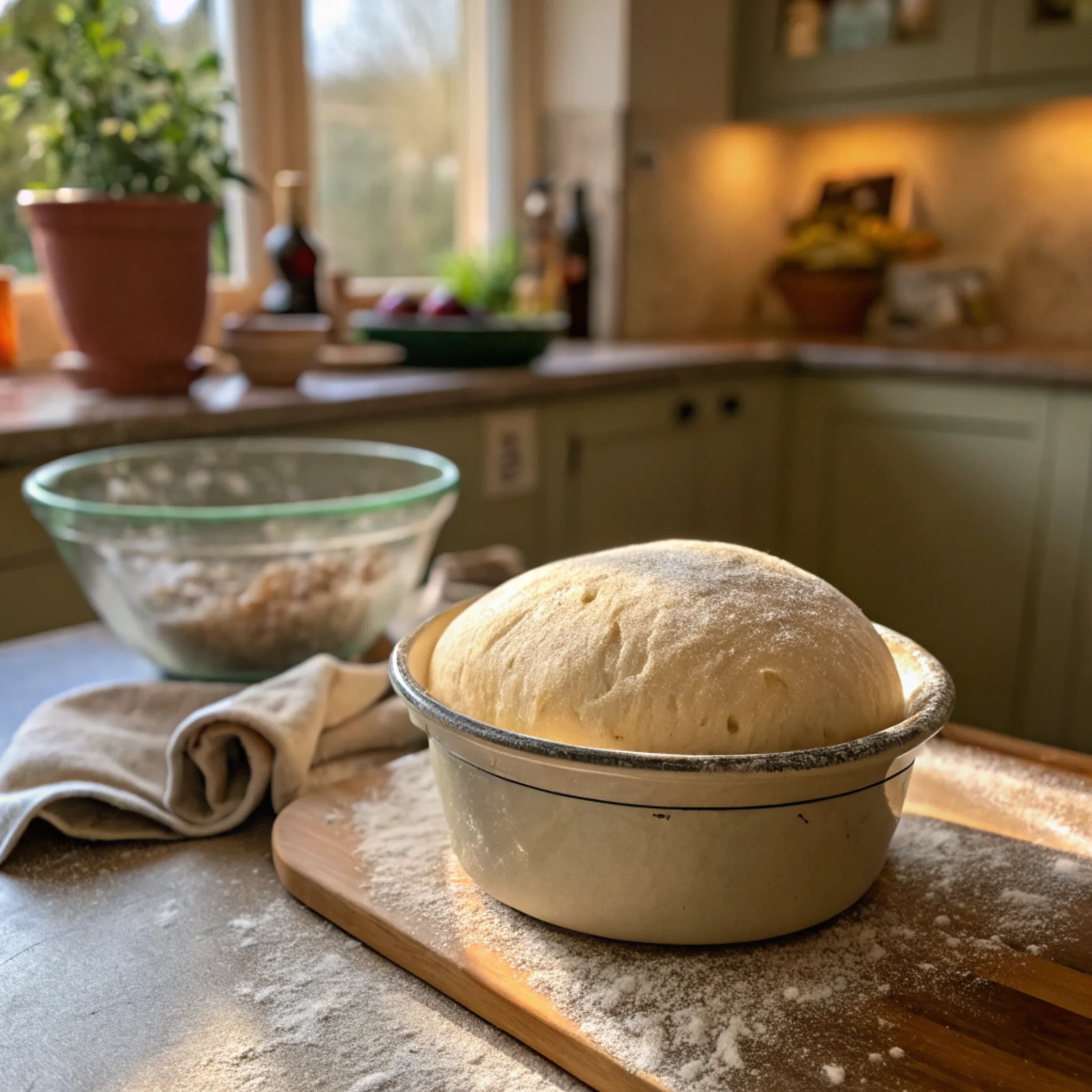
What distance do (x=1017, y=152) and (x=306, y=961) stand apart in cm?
290

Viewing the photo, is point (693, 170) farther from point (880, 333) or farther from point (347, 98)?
point (347, 98)

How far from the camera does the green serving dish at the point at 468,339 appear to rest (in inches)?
79.4

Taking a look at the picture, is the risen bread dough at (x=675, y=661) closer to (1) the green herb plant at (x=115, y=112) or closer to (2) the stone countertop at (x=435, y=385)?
(2) the stone countertop at (x=435, y=385)

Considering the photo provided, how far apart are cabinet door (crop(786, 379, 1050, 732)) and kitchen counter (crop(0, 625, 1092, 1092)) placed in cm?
173

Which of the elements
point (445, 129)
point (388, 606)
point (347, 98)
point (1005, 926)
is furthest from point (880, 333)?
point (1005, 926)

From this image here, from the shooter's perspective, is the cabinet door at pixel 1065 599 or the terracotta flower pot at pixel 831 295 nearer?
the cabinet door at pixel 1065 599

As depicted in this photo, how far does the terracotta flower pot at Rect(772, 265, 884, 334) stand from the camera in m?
2.92

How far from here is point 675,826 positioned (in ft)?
1.57

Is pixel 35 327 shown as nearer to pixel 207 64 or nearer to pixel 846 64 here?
pixel 207 64

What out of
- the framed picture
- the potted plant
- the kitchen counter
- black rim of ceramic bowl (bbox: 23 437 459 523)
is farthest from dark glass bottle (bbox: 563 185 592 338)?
the kitchen counter

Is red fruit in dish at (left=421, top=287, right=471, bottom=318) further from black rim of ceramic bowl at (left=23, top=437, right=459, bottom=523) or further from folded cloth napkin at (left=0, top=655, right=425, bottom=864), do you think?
folded cloth napkin at (left=0, top=655, right=425, bottom=864)

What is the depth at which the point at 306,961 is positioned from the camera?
1.69 feet

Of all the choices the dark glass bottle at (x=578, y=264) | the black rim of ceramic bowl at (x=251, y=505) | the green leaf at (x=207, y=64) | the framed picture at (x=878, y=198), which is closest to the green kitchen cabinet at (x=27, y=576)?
the black rim of ceramic bowl at (x=251, y=505)

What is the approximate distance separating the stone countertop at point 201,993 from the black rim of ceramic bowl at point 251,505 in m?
0.23
